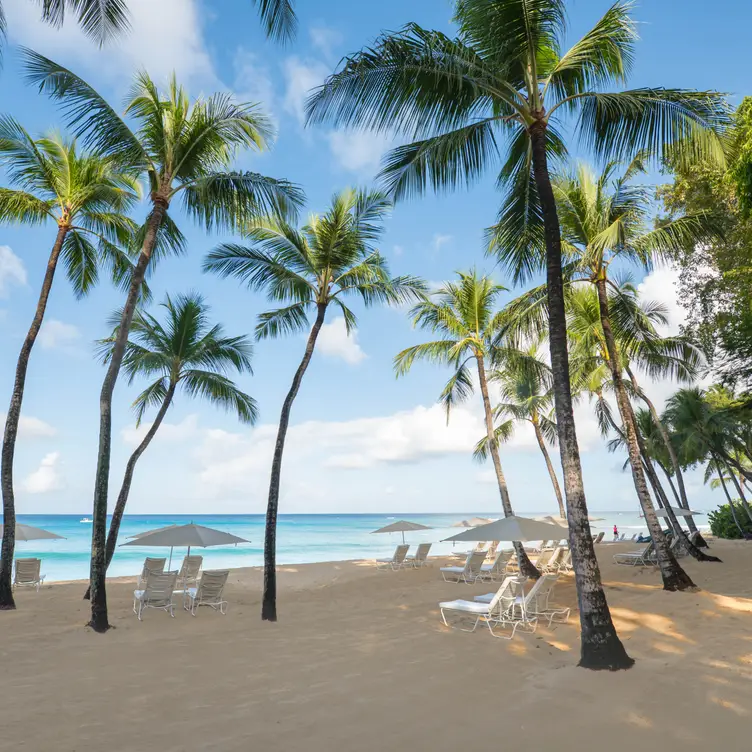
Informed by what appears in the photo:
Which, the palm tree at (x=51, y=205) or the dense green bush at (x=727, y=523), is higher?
the palm tree at (x=51, y=205)

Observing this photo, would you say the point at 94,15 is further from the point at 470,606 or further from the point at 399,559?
the point at 399,559

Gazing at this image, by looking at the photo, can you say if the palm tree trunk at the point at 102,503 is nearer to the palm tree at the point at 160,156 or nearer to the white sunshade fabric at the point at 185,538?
the palm tree at the point at 160,156

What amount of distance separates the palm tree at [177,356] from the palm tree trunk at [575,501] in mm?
10100

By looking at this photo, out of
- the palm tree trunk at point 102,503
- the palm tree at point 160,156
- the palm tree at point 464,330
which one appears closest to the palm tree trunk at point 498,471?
the palm tree at point 464,330

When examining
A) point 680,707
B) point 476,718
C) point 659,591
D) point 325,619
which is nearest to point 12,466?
point 325,619

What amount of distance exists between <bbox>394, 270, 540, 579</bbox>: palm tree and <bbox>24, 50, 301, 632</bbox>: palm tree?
6.71m

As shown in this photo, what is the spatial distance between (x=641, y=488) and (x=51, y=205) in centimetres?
1383

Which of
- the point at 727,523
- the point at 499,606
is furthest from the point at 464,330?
the point at 727,523

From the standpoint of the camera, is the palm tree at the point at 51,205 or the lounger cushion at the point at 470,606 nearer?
the lounger cushion at the point at 470,606

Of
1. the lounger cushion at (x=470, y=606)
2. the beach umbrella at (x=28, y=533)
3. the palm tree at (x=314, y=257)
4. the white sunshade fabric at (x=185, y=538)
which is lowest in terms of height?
the lounger cushion at (x=470, y=606)

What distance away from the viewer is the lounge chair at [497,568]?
14.3 metres

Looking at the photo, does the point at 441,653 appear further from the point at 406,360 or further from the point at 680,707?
the point at 406,360

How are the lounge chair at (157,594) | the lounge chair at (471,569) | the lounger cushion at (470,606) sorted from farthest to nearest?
the lounge chair at (471,569)
the lounge chair at (157,594)
the lounger cushion at (470,606)

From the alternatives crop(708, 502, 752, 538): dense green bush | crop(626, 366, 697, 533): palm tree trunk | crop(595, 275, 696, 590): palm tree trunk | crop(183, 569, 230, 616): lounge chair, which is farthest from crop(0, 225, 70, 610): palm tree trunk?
crop(708, 502, 752, 538): dense green bush
